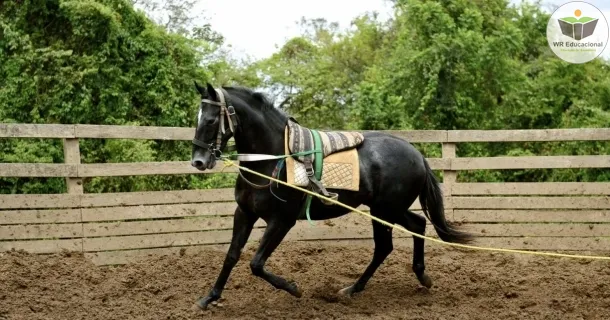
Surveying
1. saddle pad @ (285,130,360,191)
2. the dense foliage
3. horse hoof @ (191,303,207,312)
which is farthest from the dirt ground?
the dense foliage

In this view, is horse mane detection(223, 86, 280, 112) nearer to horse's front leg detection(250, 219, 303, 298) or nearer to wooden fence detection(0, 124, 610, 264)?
horse's front leg detection(250, 219, 303, 298)

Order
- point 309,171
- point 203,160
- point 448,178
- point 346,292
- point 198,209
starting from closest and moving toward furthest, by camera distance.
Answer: point 203,160
point 309,171
point 346,292
point 198,209
point 448,178

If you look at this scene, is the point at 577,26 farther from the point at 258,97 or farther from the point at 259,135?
the point at 259,135

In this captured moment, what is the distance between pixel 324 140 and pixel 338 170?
30 cm

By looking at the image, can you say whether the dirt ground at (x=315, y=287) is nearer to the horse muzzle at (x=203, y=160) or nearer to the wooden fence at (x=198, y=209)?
the wooden fence at (x=198, y=209)

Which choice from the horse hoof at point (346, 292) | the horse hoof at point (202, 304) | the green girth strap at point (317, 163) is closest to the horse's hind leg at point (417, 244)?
the horse hoof at point (346, 292)

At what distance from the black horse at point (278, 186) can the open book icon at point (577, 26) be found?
7.26 meters

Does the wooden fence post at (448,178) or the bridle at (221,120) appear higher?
the bridle at (221,120)

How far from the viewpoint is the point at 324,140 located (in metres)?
6.54

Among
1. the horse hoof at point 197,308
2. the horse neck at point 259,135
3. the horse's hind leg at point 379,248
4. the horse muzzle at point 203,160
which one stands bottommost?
the horse hoof at point 197,308

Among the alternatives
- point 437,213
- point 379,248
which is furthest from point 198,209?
point 437,213

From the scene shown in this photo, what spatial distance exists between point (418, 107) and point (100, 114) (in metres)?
6.20

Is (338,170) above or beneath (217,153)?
beneath

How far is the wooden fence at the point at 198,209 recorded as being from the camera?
24.7 feet
